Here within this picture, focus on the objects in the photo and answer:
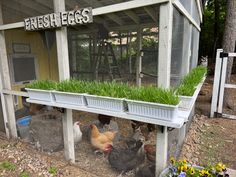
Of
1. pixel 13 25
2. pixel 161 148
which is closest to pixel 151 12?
pixel 161 148

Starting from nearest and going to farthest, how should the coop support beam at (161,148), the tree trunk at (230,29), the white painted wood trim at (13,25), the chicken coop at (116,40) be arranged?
the chicken coop at (116,40), the coop support beam at (161,148), the white painted wood trim at (13,25), the tree trunk at (230,29)

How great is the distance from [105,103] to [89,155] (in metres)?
0.94

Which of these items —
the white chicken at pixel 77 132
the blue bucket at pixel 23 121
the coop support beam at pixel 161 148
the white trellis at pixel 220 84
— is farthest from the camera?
the white trellis at pixel 220 84

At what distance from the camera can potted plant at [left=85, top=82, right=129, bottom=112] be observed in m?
1.46

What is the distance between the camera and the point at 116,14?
1620 mm

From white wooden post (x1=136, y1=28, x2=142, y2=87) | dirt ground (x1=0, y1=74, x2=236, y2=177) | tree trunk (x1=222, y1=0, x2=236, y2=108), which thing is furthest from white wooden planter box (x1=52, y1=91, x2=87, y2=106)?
tree trunk (x1=222, y1=0, x2=236, y2=108)

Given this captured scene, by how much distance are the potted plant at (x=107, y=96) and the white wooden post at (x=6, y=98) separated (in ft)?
5.35

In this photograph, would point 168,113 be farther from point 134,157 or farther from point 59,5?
point 59,5

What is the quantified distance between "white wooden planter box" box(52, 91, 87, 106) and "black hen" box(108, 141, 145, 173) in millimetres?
658

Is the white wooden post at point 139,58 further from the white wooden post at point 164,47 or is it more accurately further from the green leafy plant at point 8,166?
the green leafy plant at point 8,166

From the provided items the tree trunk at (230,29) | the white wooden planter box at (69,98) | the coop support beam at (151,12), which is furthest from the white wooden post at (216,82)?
the white wooden planter box at (69,98)

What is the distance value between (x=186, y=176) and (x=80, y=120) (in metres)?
1.25

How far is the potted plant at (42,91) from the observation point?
6.07 feet

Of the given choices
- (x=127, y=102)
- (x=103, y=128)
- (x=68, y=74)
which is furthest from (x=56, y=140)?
(x=127, y=102)
